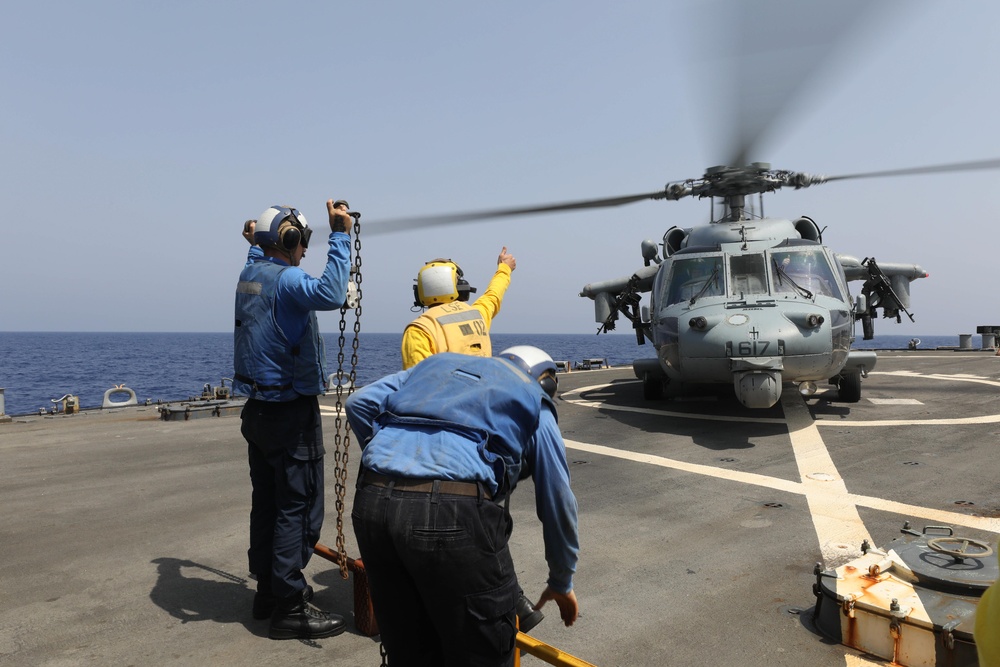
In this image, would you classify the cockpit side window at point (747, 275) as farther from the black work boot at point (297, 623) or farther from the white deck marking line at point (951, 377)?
the black work boot at point (297, 623)

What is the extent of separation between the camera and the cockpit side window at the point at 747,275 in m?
10.3

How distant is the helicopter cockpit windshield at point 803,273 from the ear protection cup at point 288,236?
26.8 feet

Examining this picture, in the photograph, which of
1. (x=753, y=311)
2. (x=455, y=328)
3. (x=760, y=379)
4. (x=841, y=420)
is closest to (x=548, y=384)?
(x=455, y=328)

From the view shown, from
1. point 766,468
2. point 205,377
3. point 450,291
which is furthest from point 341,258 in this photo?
point 205,377

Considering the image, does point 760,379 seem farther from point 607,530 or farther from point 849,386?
point 607,530

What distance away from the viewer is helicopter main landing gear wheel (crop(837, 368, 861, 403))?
448 inches

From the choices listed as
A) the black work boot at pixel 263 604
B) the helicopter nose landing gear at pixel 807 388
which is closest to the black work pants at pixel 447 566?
the black work boot at pixel 263 604

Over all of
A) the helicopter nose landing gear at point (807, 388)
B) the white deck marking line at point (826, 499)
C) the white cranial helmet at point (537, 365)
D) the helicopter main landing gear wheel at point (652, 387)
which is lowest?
the white deck marking line at point (826, 499)

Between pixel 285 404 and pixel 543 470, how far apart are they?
6.29ft

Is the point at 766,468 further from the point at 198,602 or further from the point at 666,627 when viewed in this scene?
the point at 198,602

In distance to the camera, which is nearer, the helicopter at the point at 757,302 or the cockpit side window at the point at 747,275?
the helicopter at the point at 757,302

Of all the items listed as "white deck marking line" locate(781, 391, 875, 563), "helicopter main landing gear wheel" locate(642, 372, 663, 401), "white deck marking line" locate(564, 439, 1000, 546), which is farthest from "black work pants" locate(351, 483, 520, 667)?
"helicopter main landing gear wheel" locate(642, 372, 663, 401)

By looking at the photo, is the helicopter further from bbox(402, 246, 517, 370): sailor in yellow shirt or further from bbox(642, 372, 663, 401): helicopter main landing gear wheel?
bbox(402, 246, 517, 370): sailor in yellow shirt

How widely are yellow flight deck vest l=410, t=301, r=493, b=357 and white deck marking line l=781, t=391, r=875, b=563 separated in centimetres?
281
